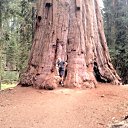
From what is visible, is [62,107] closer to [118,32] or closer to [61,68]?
[61,68]

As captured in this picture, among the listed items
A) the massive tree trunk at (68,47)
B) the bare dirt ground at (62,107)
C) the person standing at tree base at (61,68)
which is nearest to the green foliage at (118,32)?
the massive tree trunk at (68,47)

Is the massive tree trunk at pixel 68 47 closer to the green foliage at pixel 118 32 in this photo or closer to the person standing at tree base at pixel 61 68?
the person standing at tree base at pixel 61 68

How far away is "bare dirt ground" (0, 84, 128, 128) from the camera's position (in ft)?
29.8

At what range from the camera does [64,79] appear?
12977 mm

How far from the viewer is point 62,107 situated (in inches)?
405

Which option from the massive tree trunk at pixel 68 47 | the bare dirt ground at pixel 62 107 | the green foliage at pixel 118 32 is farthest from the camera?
the green foliage at pixel 118 32

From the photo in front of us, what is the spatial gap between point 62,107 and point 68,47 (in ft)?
13.0

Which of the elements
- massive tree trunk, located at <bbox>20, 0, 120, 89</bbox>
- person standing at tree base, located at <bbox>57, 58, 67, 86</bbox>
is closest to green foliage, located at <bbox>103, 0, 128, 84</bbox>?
massive tree trunk, located at <bbox>20, 0, 120, 89</bbox>

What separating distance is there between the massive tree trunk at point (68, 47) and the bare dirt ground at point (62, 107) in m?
0.69

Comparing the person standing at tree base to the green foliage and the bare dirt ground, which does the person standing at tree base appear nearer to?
the bare dirt ground

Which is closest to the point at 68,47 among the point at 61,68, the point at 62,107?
the point at 61,68

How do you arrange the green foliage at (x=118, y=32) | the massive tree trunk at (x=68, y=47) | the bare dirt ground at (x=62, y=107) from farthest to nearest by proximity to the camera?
the green foliage at (x=118, y=32), the massive tree trunk at (x=68, y=47), the bare dirt ground at (x=62, y=107)

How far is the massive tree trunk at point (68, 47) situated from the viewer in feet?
42.7

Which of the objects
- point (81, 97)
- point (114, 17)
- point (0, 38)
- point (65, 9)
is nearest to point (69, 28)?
point (65, 9)
